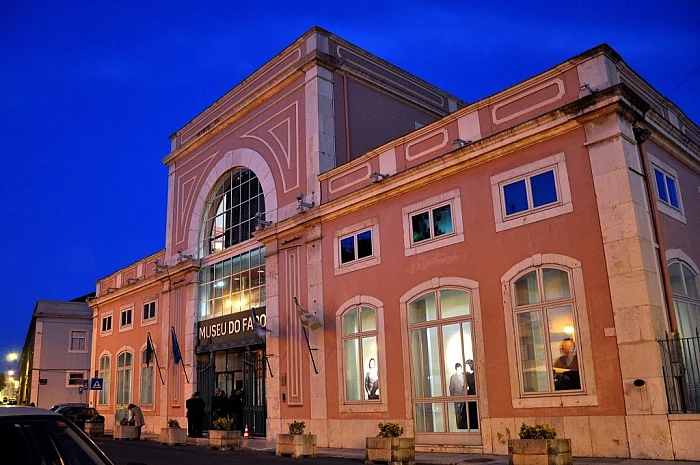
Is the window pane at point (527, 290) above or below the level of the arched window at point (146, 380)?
above

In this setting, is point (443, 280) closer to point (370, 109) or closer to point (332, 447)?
point (332, 447)

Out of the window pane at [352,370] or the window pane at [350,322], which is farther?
the window pane at [350,322]

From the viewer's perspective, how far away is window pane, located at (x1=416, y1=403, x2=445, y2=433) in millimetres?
16016

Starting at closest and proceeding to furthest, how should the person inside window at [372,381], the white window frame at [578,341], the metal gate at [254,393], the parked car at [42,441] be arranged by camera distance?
the parked car at [42,441]
the white window frame at [578,341]
the person inside window at [372,381]
the metal gate at [254,393]

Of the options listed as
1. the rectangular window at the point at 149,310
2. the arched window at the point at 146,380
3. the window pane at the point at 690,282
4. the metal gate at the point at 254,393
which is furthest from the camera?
the rectangular window at the point at 149,310

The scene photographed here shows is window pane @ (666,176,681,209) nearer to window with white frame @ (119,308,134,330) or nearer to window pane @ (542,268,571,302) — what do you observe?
window pane @ (542,268,571,302)

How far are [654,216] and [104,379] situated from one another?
29624 millimetres

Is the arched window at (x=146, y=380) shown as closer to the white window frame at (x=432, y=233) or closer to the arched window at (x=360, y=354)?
the arched window at (x=360, y=354)

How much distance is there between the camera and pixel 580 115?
1409 centimetres

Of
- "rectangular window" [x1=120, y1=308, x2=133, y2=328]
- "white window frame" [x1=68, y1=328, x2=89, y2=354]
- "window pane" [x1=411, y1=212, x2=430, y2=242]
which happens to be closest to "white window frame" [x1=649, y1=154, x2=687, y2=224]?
"window pane" [x1=411, y1=212, x2=430, y2=242]

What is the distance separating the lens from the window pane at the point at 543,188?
14.6m

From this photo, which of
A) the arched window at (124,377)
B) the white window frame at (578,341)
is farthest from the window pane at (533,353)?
the arched window at (124,377)

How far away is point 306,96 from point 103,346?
68.1 feet

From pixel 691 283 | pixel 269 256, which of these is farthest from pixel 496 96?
pixel 269 256
